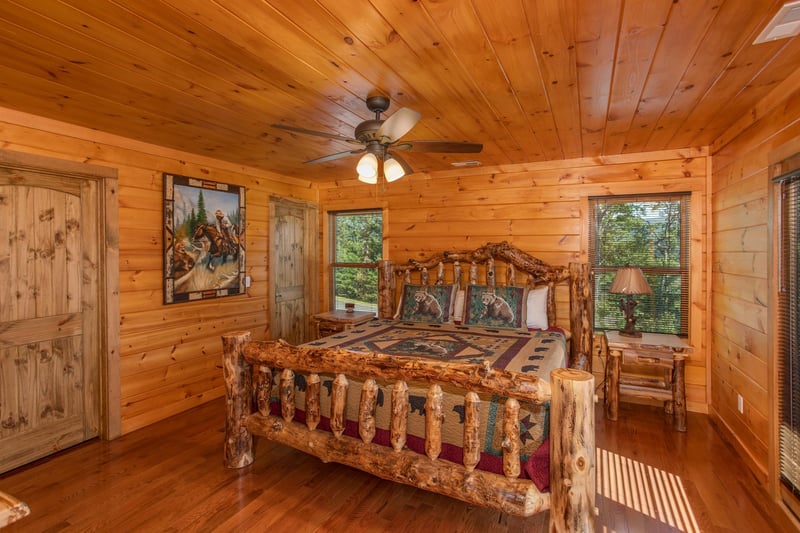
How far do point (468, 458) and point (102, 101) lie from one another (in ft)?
9.56

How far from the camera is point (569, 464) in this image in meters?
1.60

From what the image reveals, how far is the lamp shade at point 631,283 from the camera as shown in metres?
3.26

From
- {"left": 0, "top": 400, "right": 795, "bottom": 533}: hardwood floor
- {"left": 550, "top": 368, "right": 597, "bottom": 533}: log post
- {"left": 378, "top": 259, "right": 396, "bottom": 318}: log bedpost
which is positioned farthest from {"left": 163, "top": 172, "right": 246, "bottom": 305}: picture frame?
{"left": 550, "top": 368, "right": 597, "bottom": 533}: log post

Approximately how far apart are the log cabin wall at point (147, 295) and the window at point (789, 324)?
4.20m

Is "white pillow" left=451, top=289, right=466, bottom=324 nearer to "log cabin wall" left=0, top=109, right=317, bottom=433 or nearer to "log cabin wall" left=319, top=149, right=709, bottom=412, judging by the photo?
"log cabin wall" left=319, top=149, right=709, bottom=412

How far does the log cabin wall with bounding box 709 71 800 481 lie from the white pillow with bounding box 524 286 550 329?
1.31 metres

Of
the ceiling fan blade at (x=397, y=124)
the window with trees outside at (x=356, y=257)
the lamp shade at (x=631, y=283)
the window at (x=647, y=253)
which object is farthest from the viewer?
the window with trees outside at (x=356, y=257)

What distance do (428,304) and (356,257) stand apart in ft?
5.04

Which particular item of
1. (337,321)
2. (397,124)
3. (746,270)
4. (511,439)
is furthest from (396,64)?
(337,321)

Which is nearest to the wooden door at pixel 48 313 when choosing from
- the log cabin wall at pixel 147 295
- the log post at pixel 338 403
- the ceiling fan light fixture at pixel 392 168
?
the log cabin wall at pixel 147 295

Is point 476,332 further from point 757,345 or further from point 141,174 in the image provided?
point 141,174

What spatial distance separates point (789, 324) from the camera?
6.82ft

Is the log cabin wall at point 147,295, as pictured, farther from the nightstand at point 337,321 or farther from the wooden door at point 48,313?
the nightstand at point 337,321

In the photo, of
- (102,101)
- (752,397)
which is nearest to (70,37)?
(102,101)
